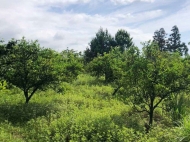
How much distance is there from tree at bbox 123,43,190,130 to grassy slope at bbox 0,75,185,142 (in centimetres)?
133

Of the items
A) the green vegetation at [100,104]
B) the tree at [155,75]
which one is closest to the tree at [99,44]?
the green vegetation at [100,104]

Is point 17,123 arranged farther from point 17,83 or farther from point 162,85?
point 162,85

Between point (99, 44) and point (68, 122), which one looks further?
point (99, 44)

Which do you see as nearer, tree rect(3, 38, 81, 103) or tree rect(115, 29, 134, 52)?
tree rect(3, 38, 81, 103)

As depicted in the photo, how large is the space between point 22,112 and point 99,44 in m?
35.1

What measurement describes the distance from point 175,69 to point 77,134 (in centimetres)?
477

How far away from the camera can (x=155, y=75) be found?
1029 centimetres

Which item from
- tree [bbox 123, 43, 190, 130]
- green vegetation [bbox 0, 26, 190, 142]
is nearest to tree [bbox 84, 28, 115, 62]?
green vegetation [bbox 0, 26, 190, 142]

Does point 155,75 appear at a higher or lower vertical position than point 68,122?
higher

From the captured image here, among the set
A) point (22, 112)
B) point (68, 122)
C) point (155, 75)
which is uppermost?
point (155, 75)

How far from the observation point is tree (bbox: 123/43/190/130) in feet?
33.3

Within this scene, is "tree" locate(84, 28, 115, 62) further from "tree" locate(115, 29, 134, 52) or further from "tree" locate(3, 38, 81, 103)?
"tree" locate(3, 38, 81, 103)

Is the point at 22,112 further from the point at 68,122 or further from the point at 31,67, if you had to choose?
the point at 68,122

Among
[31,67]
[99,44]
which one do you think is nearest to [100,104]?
[31,67]
